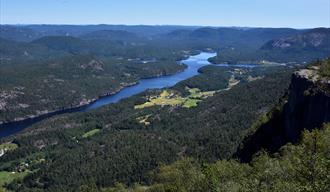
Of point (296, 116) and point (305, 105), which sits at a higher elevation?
point (305, 105)

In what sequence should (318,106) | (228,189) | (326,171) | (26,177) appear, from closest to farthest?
(326,171) < (228,189) < (318,106) < (26,177)

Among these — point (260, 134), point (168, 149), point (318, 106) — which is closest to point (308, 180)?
point (318, 106)

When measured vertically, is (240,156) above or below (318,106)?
below

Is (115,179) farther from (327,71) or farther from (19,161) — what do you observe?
(327,71)

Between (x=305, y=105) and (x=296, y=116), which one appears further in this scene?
(x=296, y=116)

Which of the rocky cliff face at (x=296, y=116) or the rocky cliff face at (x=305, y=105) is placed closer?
the rocky cliff face at (x=305, y=105)

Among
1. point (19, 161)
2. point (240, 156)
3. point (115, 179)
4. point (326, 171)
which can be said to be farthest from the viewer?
point (19, 161)

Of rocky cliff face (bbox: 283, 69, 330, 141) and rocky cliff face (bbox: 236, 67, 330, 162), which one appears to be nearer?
rocky cliff face (bbox: 283, 69, 330, 141)

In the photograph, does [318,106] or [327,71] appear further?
[327,71]
